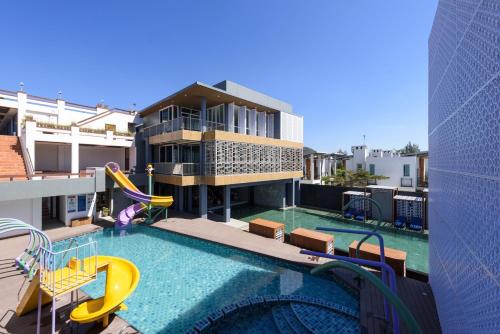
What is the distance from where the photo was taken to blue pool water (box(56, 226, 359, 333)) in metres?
7.24

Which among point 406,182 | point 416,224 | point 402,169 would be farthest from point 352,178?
point 416,224

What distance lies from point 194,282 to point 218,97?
12902mm

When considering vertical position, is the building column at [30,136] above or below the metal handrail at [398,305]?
above

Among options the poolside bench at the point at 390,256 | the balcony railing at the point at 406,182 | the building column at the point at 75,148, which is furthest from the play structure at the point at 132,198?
the balcony railing at the point at 406,182

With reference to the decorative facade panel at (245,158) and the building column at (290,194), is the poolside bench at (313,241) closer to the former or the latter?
the decorative facade panel at (245,158)

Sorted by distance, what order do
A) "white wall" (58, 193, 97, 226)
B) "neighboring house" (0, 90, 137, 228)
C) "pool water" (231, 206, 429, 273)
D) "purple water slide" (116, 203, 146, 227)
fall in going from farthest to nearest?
1. "white wall" (58, 193, 97, 226)
2. "purple water slide" (116, 203, 146, 227)
3. "neighboring house" (0, 90, 137, 228)
4. "pool water" (231, 206, 429, 273)

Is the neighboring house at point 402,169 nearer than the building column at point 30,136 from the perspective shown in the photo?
No

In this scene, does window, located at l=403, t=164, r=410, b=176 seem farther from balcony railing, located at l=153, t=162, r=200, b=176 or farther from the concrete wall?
balcony railing, located at l=153, t=162, r=200, b=176

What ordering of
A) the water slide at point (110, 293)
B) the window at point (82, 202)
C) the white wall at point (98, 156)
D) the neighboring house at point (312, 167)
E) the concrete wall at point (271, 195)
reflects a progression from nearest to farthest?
the water slide at point (110, 293) → the window at point (82, 202) → the white wall at point (98, 156) → the concrete wall at point (271, 195) → the neighboring house at point (312, 167)

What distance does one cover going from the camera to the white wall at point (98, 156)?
2214 cm

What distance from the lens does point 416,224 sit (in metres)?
15.6

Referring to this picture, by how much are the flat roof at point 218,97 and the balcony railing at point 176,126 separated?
1.64 metres

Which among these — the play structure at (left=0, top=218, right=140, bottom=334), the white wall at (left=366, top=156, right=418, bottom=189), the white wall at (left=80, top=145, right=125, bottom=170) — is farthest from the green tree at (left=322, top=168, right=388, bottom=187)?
the play structure at (left=0, top=218, right=140, bottom=334)

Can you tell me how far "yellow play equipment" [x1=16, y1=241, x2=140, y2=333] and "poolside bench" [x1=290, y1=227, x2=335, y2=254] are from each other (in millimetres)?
7814
